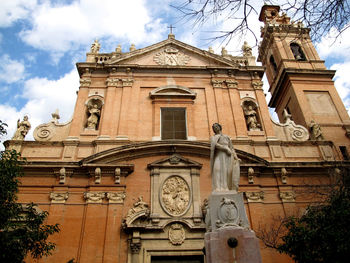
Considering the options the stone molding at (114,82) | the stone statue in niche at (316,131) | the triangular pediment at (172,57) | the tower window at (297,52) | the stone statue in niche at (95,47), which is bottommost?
the stone statue in niche at (316,131)

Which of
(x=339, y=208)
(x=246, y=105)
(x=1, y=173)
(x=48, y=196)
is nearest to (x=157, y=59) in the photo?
(x=246, y=105)

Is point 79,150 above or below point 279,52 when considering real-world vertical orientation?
below

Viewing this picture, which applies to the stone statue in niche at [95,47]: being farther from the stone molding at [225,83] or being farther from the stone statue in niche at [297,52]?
the stone statue in niche at [297,52]

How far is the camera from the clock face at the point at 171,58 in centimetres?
1412

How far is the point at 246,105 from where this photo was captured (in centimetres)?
1330

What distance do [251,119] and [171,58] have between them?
4.71 metres

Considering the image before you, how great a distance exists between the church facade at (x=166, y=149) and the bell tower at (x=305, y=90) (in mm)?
57

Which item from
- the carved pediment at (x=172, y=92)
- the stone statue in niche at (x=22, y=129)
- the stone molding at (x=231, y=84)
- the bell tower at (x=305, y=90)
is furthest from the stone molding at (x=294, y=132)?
the stone statue in niche at (x=22, y=129)

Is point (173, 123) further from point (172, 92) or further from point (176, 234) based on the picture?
point (176, 234)

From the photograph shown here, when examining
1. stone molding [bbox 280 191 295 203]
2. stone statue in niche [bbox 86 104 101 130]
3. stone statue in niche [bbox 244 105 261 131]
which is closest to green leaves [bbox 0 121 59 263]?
Answer: stone statue in niche [bbox 86 104 101 130]

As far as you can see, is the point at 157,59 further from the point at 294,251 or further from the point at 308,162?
the point at 294,251

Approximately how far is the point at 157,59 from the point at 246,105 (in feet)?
15.0

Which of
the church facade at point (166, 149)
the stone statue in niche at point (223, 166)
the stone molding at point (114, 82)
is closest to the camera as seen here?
the stone statue in niche at point (223, 166)

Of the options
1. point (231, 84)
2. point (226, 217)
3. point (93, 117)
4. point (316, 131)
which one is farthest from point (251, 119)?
point (226, 217)
